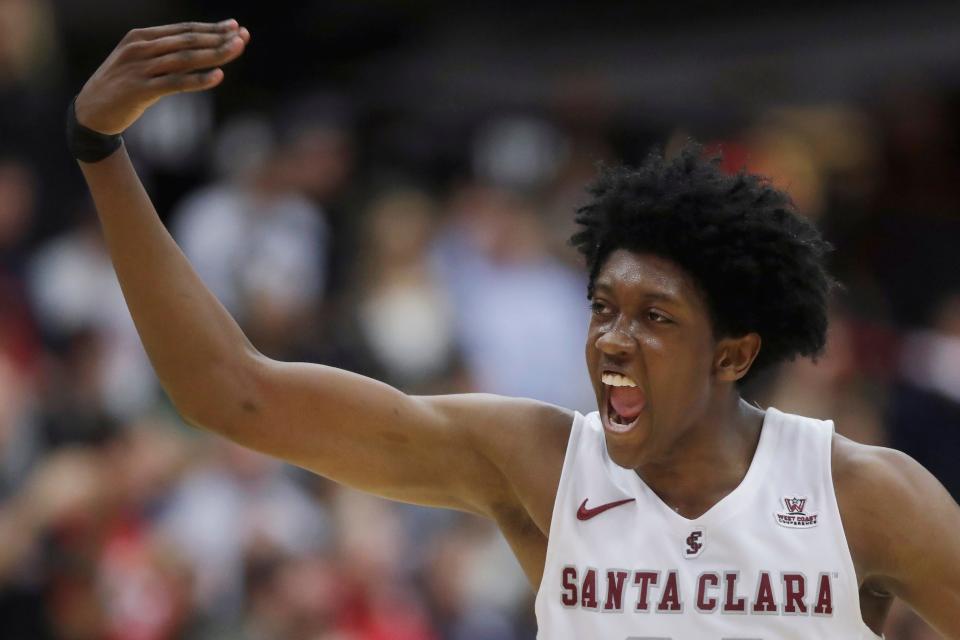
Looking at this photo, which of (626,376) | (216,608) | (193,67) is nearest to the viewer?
(193,67)

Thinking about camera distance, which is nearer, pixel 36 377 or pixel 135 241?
pixel 135 241

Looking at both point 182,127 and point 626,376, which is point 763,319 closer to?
point 626,376

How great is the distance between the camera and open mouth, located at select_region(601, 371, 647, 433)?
373 centimetres

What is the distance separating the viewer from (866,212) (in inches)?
414

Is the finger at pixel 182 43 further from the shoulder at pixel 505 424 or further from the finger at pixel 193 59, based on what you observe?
the shoulder at pixel 505 424

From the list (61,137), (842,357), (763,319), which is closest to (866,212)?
(842,357)

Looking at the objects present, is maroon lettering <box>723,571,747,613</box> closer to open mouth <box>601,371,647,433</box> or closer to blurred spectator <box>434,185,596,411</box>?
open mouth <box>601,371,647,433</box>

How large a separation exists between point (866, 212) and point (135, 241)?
7.73m

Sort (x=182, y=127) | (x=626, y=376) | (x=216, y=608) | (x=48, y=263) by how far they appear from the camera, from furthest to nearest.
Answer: (x=182, y=127) < (x=48, y=263) < (x=216, y=608) < (x=626, y=376)

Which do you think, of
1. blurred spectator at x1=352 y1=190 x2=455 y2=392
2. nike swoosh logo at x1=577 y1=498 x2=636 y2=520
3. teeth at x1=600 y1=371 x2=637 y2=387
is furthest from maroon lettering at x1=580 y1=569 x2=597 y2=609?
blurred spectator at x1=352 y1=190 x2=455 y2=392

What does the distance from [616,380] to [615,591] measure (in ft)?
1.65

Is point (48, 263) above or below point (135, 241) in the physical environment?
below

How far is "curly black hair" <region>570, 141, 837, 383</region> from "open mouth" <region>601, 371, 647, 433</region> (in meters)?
0.24

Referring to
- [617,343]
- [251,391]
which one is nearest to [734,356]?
[617,343]
